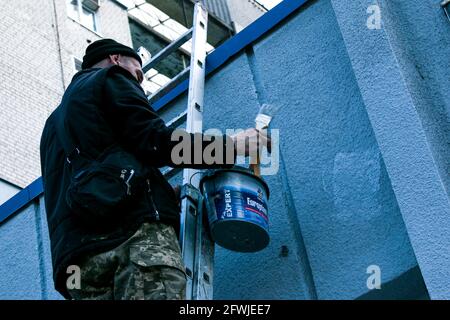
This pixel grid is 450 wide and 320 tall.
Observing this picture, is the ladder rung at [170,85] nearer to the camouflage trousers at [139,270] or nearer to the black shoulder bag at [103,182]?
the black shoulder bag at [103,182]

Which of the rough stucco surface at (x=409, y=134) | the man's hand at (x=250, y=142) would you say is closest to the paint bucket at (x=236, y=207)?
the man's hand at (x=250, y=142)

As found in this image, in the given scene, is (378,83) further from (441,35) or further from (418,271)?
(418,271)

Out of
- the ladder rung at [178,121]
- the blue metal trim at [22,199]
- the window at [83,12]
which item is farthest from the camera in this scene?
the window at [83,12]

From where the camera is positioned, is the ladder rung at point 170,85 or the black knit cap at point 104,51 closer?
the black knit cap at point 104,51

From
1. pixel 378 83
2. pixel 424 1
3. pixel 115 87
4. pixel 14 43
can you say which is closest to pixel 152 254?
pixel 115 87

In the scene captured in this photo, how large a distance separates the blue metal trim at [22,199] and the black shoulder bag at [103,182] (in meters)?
2.70

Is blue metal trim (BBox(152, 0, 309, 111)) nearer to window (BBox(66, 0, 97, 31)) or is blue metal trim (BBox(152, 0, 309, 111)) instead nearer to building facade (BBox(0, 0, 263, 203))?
building facade (BBox(0, 0, 263, 203))

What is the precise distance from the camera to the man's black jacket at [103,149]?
10.8ft

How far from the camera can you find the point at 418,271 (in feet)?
12.5

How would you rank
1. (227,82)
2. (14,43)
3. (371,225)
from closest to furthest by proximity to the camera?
(371,225), (227,82), (14,43)

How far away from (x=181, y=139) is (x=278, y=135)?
1.35m

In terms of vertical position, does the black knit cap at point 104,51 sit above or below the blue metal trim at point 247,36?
below

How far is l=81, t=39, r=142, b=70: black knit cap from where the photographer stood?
4.00m

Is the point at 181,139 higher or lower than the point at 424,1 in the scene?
lower
